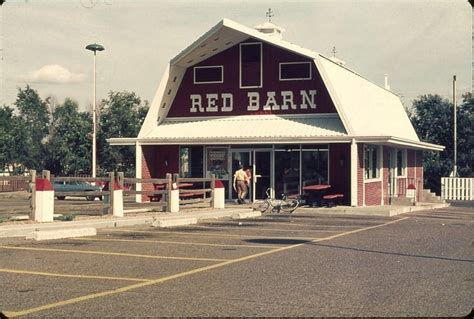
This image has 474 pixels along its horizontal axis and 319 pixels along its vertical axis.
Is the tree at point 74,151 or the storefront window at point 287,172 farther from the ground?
the tree at point 74,151

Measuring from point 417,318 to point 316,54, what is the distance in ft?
72.9

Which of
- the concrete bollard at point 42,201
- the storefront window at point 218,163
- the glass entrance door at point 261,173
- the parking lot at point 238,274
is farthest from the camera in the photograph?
the storefront window at point 218,163

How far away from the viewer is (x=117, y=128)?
52.7m

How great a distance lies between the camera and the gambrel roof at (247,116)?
90.8 feet

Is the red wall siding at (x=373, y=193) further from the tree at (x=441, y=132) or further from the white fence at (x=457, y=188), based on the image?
the tree at (x=441, y=132)

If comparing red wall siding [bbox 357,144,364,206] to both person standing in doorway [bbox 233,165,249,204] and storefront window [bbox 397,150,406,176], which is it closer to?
person standing in doorway [bbox 233,165,249,204]

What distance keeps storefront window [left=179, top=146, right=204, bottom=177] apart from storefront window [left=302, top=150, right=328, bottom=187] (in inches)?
185

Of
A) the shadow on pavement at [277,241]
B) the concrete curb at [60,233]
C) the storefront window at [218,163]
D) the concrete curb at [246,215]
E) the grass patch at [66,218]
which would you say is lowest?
the shadow on pavement at [277,241]

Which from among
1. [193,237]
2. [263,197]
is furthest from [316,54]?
[193,237]

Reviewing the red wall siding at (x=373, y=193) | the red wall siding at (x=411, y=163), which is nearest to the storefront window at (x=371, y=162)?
the red wall siding at (x=373, y=193)

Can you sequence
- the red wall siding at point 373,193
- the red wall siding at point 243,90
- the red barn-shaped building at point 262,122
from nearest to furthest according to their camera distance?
the red barn-shaped building at point 262,122, the red wall siding at point 373,193, the red wall siding at point 243,90

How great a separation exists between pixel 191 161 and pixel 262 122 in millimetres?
3723

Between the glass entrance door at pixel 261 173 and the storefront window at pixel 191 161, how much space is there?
258 cm

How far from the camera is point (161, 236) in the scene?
51.6ft
